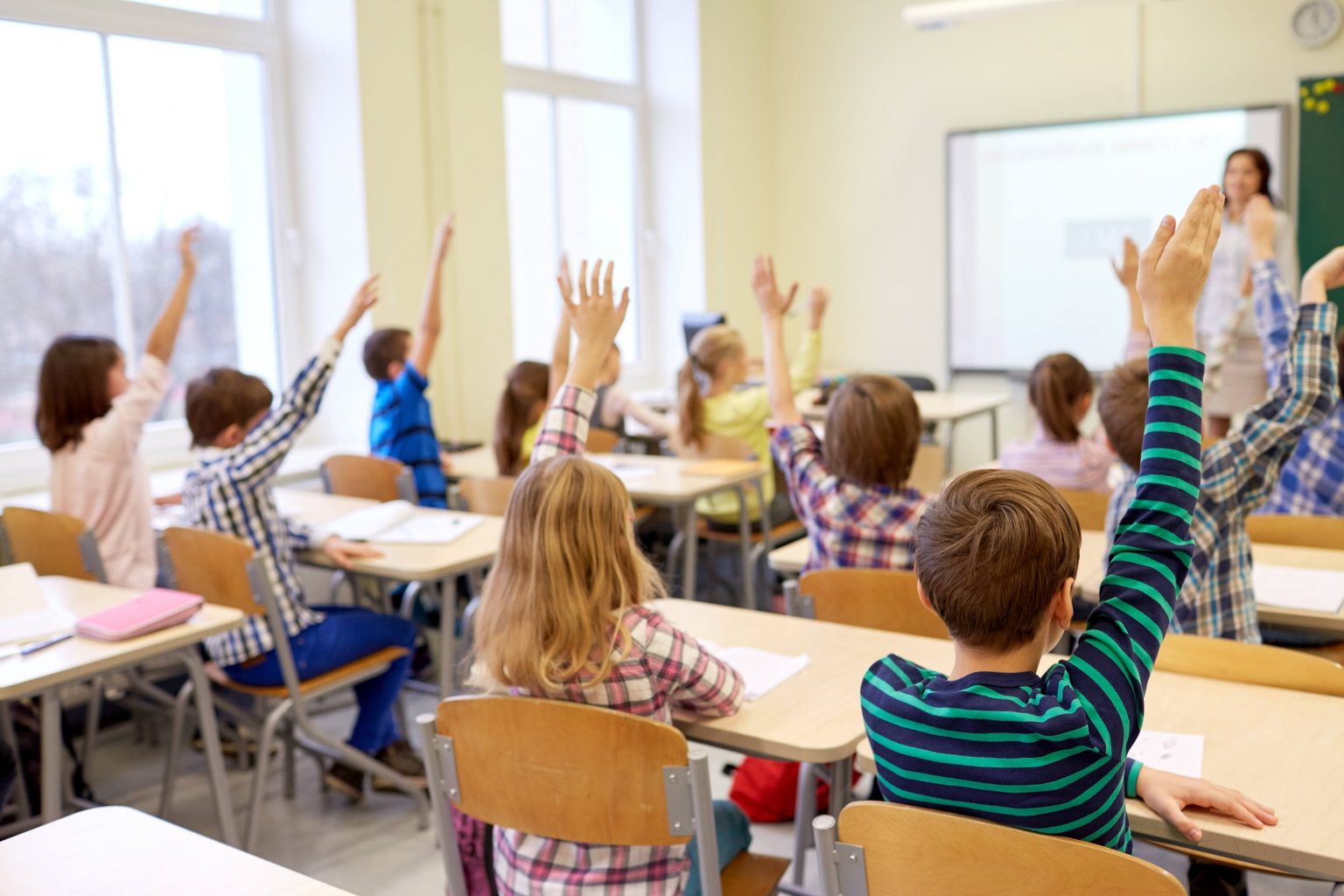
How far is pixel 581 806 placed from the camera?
157 centimetres

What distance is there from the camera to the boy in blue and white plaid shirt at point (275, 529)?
282 cm

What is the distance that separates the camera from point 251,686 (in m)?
2.83

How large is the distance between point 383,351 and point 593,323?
201 cm

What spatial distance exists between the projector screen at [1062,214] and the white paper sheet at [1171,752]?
14.3ft

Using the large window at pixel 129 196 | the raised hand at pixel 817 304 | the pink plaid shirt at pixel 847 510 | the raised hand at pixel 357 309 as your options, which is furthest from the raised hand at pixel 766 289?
the large window at pixel 129 196

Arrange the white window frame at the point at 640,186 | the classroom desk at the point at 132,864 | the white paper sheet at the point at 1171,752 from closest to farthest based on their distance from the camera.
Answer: the classroom desk at the point at 132,864 → the white paper sheet at the point at 1171,752 → the white window frame at the point at 640,186

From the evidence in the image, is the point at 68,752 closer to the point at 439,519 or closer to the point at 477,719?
the point at 439,519

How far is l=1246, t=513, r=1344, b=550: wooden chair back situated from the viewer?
9.02ft

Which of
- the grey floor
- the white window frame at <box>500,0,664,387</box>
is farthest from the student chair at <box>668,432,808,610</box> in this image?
the white window frame at <box>500,0,664,387</box>

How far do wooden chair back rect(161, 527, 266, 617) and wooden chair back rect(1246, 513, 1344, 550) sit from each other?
90.3 inches

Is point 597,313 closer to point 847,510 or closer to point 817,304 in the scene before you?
point 847,510

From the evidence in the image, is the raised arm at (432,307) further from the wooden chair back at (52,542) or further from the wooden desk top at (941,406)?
the wooden desk top at (941,406)

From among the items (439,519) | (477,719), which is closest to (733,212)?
(439,519)

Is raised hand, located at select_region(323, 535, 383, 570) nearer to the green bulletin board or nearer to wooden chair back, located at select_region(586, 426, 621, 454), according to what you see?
wooden chair back, located at select_region(586, 426, 621, 454)
